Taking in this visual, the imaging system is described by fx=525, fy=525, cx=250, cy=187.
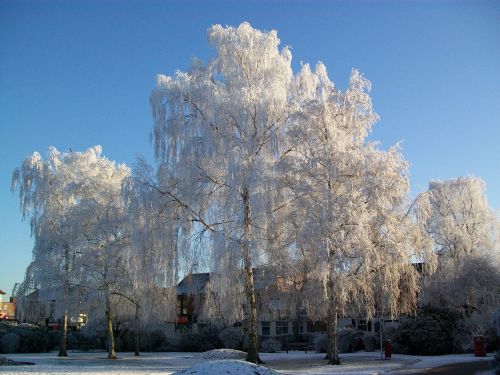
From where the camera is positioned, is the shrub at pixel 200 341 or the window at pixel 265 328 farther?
the window at pixel 265 328

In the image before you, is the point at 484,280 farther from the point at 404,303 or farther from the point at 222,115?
the point at 222,115

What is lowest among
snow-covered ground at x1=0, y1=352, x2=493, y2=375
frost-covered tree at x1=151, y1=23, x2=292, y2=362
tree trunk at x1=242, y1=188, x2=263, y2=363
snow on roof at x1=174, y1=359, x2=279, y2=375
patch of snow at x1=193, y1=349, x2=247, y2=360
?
snow-covered ground at x1=0, y1=352, x2=493, y2=375

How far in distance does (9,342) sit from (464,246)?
37.5m

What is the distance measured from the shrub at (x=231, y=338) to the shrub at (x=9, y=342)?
15.9 meters

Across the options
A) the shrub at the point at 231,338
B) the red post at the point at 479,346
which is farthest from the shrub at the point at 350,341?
the red post at the point at 479,346

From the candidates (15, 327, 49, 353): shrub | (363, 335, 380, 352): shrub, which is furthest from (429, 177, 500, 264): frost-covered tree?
(15, 327, 49, 353): shrub

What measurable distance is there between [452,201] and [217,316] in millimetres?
30861

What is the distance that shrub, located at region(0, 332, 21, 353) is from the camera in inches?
1582

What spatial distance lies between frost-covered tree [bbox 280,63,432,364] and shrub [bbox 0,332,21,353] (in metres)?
26.9

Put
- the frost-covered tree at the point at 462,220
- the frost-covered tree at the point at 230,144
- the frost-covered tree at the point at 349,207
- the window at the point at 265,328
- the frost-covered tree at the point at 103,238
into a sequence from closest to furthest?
the frost-covered tree at the point at 349,207 < the frost-covered tree at the point at 230,144 < the frost-covered tree at the point at 103,238 < the frost-covered tree at the point at 462,220 < the window at the point at 265,328

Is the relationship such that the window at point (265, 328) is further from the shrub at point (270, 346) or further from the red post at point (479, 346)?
the red post at point (479, 346)

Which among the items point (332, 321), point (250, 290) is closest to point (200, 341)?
point (332, 321)

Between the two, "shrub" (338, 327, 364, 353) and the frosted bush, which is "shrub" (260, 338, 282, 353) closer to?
the frosted bush

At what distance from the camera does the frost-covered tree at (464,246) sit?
34500mm
